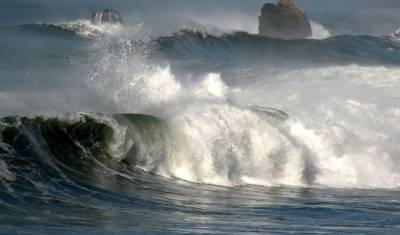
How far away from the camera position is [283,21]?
59.1 metres

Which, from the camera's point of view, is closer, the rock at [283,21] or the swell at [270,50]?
the swell at [270,50]

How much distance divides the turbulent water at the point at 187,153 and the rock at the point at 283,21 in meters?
27.9

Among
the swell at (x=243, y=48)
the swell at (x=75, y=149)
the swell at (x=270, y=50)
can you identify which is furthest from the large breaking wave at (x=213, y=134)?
the swell at (x=270, y=50)

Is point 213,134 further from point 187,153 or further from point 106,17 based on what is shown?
point 106,17

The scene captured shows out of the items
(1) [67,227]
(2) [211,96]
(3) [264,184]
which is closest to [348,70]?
(2) [211,96]

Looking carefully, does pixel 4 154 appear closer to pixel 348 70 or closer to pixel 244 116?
pixel 244 116

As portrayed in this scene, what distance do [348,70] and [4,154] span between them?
2195cm

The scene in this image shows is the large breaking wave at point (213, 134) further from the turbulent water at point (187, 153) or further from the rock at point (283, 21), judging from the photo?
the rock at point (283, 21)

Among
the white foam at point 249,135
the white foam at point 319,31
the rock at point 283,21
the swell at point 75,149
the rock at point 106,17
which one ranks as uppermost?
the white foam at point 319,31

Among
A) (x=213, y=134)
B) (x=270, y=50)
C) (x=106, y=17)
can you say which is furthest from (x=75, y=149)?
(x=106, y=17)

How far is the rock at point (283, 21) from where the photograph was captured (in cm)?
5809

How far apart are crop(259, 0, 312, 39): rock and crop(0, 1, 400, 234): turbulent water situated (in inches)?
1100

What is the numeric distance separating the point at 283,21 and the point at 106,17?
13.1m

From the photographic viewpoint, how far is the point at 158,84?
64.2 feet
